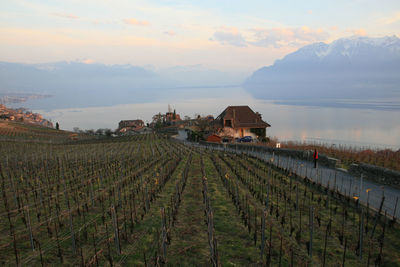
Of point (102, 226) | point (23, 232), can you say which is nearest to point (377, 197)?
point (102, 226)

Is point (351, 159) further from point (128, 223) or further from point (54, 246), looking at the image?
point (54, 246)

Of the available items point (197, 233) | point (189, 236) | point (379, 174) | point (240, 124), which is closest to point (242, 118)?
point (240, 124)

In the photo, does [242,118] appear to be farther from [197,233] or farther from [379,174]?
[197,233]

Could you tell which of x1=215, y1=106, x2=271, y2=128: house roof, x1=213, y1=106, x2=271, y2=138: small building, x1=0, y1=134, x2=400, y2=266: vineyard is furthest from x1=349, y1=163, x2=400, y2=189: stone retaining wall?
x1=215, y1=106, x2=271, y2=128: house roof

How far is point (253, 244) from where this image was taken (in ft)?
26.2

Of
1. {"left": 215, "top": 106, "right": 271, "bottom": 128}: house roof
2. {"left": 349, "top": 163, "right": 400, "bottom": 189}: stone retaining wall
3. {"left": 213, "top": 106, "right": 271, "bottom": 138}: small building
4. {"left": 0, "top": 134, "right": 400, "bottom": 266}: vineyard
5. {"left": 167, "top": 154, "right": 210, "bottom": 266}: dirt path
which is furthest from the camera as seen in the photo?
{"left": 215, "top": 106, "right": 271, "bottom": 128}: house roof

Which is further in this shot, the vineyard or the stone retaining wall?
the stone retaining wall

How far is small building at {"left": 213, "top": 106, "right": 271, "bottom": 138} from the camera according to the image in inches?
2242

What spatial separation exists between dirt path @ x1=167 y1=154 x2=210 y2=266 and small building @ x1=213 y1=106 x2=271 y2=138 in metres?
44.5

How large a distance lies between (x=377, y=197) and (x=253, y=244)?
749 centimetres

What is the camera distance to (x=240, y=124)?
5762 cm

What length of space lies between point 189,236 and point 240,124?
164 ft

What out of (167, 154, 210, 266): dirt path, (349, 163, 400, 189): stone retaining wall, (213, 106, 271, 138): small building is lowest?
(167, 154, 210, 266): dirt path

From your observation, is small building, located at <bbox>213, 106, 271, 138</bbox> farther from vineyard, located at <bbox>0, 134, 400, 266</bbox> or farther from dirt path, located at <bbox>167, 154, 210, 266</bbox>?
dirt path, located at <bbox>167, 154, 210, 266</bbox>
